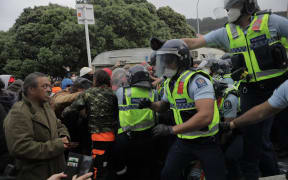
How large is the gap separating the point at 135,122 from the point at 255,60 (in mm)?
1716

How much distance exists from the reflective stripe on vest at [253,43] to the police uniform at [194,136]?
396 millimetres

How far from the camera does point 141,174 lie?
3.58 meters

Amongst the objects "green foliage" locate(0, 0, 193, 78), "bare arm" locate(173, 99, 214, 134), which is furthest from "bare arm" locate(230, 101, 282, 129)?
"green foliage" locate(0, 0, 193, 78)

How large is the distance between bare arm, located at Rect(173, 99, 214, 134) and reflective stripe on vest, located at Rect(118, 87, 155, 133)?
3.81ft

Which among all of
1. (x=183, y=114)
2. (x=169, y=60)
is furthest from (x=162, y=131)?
(x=169, y=60)

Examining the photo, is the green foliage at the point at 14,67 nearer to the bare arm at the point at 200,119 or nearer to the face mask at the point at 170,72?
the face mask at the point at 170,72

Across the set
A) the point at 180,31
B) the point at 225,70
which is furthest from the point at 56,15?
the point at 225,70

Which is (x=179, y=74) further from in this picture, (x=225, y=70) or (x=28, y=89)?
(x=225, y=70)

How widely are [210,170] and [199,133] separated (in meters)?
0.35

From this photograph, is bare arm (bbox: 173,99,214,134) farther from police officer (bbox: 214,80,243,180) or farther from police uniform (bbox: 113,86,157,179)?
police uniform (bbox: 113,86,157,179)

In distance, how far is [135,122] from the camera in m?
3.30

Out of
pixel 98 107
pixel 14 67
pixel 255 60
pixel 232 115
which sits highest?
pixel 14 67

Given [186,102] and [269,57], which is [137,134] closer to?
[186,102]

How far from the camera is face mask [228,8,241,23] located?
7.28ft
